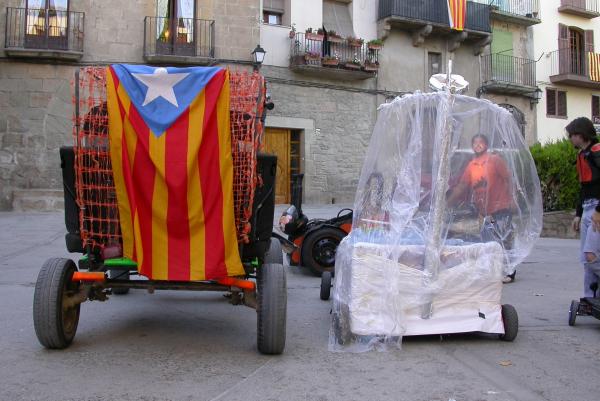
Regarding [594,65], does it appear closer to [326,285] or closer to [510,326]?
[326,285]

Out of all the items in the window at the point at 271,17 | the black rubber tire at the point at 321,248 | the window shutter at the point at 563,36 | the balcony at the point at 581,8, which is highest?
the balcony at the point at 581,8

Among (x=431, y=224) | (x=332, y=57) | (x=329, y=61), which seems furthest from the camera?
(x=332, y=57)

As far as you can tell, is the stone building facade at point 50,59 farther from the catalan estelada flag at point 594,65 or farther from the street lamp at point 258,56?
the catalan estelada flag at point 594,65

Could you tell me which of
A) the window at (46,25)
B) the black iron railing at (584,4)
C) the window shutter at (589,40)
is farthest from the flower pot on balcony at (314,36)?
the window shutter at (589,40)

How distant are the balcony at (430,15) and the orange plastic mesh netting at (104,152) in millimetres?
16945

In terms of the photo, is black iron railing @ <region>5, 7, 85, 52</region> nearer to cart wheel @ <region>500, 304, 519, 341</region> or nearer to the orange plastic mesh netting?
the orange plastic mesh netting

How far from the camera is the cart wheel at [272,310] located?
158 inches

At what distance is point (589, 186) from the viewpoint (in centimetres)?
496

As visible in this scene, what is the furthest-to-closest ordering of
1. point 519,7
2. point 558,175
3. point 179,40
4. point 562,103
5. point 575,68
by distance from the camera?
point 575,68 → point 562,103 → point 519,7 → point 179,40 → point 558,175

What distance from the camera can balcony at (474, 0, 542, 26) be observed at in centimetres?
2348

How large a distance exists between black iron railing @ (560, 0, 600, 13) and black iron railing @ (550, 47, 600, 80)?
1779mm

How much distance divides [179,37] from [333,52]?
480 centimetres

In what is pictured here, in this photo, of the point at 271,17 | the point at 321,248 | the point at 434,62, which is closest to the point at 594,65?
the point at 434,62

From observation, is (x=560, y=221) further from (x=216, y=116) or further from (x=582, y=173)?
(x=216, y=116)
